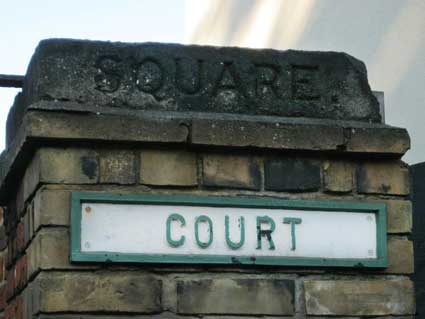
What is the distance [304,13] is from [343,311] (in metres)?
2.33

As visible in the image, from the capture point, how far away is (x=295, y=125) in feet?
10.6

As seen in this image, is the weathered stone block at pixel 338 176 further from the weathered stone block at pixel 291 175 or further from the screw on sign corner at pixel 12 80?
the screw on sign corner at pixel 12 80

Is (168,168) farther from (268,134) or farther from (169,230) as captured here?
(268,134)

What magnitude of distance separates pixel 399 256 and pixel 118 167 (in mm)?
848

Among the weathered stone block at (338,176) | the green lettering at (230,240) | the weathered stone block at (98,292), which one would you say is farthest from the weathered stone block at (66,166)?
the weathered stone block at (338,176)

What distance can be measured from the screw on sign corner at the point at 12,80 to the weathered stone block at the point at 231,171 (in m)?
0.70

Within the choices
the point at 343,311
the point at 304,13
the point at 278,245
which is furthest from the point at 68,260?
the point at 304,13

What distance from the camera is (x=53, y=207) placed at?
9.93 ft

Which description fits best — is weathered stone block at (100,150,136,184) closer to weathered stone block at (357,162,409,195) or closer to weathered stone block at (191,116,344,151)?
weathered stone block at (191,116,344,151)

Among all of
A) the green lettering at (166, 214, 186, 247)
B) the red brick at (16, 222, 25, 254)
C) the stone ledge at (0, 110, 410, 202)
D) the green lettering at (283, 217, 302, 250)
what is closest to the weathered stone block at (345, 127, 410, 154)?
the stone ledge at (0, 110, 410, 202)

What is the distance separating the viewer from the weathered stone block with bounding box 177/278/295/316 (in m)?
3.09

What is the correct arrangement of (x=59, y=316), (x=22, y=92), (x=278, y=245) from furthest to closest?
1. (x=22, y=92)
2. (x=278, y=245)
3. (x=59, y=316)

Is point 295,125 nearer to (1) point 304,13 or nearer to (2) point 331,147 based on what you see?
(2) point 331,147

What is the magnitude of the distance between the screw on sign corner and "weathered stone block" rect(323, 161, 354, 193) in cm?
97
